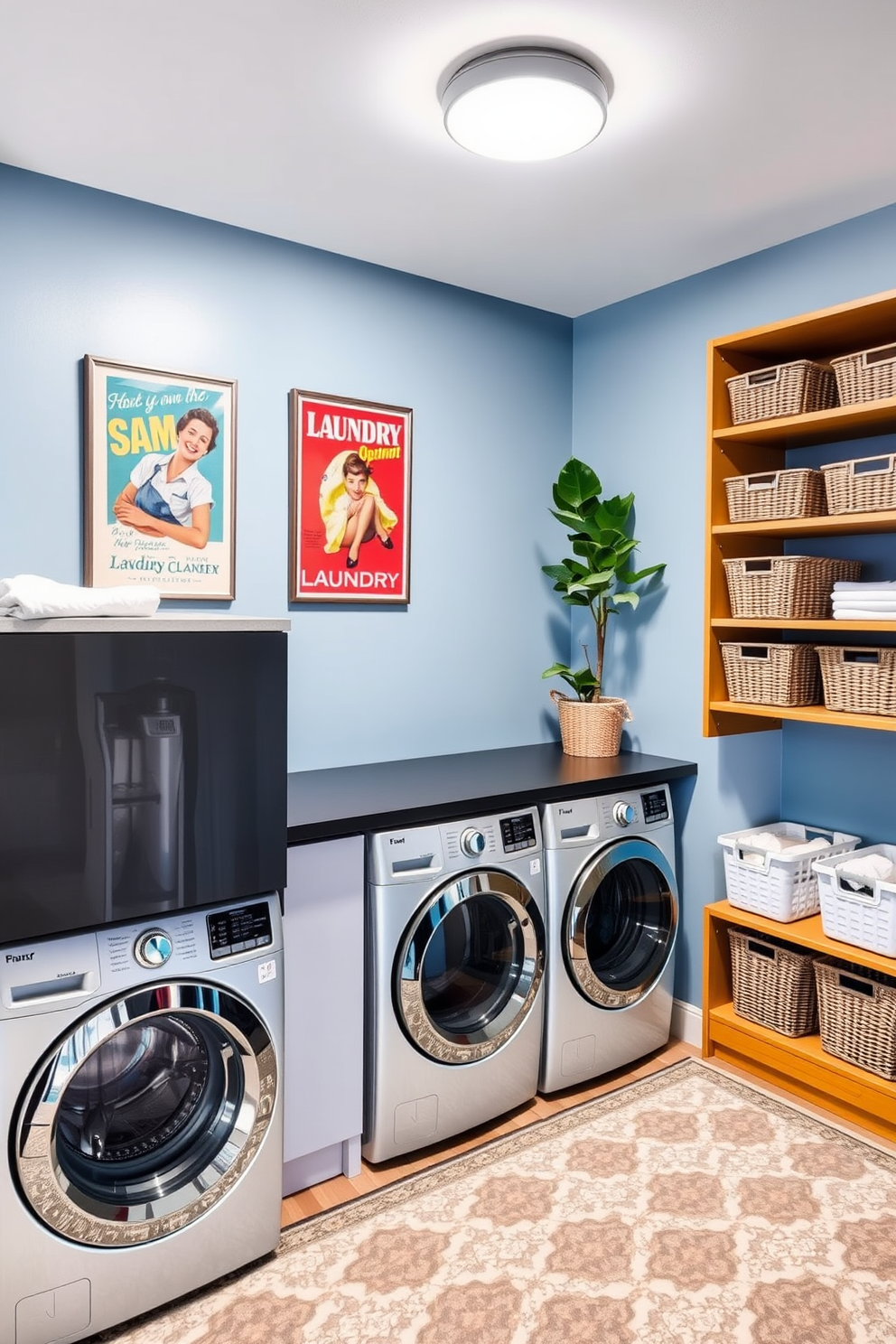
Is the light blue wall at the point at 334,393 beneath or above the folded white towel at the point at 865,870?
above

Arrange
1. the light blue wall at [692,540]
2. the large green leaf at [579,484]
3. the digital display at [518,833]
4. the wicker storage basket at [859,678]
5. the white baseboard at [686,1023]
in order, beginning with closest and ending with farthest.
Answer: the wicker storage basket at [859,678]
the digital display at [518,833]
the light blue wall at [692,540]
the white baseboard at [686,1023]
the large green leaf at [579,484]

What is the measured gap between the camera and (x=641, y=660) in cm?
322

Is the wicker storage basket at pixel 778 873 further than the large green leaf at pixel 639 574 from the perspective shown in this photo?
No

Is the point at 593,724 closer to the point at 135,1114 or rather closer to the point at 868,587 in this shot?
the point at 868,587

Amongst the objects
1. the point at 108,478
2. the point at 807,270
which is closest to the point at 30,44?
the point at 108,478

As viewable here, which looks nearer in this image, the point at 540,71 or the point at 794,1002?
the point at 540,71

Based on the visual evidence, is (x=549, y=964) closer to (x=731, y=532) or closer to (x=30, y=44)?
(x=731, y=532)

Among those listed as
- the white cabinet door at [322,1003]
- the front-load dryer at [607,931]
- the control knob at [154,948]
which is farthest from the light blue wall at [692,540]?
the control knob at [154,948]

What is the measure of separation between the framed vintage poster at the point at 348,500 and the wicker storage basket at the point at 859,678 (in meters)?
1.35

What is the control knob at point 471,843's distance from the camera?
234cm

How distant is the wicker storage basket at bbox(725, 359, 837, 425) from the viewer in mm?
2529

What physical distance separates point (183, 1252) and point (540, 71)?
8.33 ft

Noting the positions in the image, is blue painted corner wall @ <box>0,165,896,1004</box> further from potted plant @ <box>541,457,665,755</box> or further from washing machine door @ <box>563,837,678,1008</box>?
washing machine door @ <box>563,837,678,1008</box>

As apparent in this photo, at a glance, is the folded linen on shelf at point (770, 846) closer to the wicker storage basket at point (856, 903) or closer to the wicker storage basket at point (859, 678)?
the wicker storage basket at point (856, 903)
